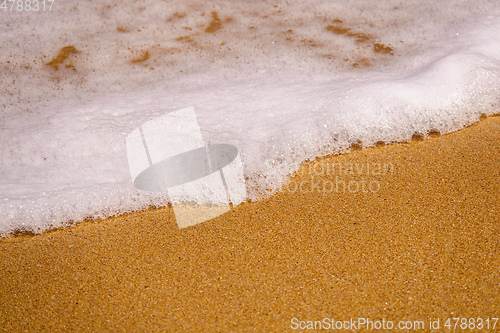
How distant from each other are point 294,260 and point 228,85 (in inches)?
54.9

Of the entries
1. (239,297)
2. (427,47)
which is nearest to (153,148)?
(239,297)

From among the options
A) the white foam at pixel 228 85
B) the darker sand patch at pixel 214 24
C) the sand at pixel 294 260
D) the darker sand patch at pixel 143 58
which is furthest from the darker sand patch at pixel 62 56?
the sand at pixel 294 260

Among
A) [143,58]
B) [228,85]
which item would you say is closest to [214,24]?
[143,58]

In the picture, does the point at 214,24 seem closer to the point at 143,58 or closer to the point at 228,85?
the point at 143,58

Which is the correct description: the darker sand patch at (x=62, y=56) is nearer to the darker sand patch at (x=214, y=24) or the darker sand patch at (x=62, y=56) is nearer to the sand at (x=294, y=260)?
the darker sand patch at (x=214, y=24)

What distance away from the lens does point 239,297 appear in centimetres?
140

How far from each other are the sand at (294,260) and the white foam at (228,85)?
20cm

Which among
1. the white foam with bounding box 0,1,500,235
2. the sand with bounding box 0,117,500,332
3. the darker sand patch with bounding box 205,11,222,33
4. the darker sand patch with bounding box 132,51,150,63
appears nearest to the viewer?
the sand with bounding box 0,117,500,332

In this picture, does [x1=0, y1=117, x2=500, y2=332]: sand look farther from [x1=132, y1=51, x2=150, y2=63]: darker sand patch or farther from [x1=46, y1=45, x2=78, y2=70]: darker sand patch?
[x1=46, y1=45, x2=78, y2=70]: darker sand patch

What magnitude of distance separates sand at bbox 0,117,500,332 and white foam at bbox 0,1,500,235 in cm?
20

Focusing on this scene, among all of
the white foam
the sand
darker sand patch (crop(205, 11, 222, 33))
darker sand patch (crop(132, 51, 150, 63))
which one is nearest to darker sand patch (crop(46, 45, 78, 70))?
the white foam

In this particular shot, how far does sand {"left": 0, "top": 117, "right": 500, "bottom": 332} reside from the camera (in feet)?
4.46

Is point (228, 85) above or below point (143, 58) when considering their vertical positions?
below

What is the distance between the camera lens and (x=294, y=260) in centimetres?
Result: 150
